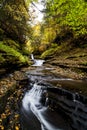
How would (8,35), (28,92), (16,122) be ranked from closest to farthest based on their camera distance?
(16,122)
(28,92)
(8,35)

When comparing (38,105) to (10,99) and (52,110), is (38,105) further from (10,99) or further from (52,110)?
(10,99)

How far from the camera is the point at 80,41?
2291 cm

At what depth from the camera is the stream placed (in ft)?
22.8

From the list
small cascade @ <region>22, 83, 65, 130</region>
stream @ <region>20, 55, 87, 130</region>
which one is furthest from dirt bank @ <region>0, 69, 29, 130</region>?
small cascade @ <region>22, 83, 65, 130</region>

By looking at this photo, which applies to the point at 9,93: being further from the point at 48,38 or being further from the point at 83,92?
the point at 48,38

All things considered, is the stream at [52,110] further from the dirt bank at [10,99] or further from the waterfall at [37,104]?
the dirt bank at [10,99]

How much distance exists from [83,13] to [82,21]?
1.24 meters

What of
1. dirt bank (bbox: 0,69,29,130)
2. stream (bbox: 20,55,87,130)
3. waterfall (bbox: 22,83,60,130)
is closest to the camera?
dirt bank (bbox: 0,69,29,130)

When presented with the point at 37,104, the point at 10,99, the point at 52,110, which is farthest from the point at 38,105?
the point at 10,99

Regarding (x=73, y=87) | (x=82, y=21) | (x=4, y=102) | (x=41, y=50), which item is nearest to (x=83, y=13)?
(x=82, y=21)

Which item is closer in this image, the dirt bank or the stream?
the dirt bank

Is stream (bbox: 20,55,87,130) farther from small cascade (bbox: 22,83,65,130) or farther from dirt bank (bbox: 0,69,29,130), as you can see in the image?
dirt bank (bbox: 0,69,29,130)

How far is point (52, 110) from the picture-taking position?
26.8ft

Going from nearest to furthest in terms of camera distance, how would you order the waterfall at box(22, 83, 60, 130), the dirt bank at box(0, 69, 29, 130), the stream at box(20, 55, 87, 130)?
1. the dirt bank at box(0, 69, 29, 130)
2. the stream at box(20, 55, 87, 130)
3. the waterfall at box(22, 83, 60, 130)
